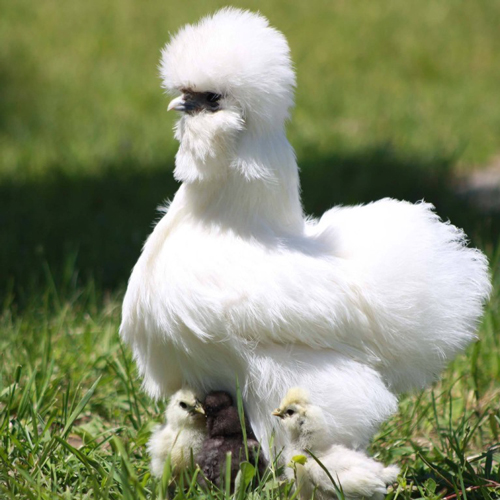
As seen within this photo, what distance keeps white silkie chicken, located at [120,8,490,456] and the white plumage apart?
0.09m

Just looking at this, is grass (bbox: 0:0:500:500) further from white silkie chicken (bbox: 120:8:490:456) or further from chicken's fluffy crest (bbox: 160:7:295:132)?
chicken's fluffy crest (bbox: 160:7:295:132)

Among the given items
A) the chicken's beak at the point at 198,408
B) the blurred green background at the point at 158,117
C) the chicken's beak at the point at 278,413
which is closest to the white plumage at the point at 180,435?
the chicken's beak at the point at 198,408

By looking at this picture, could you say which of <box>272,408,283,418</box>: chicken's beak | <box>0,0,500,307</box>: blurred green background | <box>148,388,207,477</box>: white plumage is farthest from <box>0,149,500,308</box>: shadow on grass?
<box>272,408,283,418</box>: chicken's beak

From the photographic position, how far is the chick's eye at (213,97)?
2176 millimetres

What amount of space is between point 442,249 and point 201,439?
3.20ft

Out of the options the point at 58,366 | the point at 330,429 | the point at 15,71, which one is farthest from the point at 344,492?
the point at 15,71

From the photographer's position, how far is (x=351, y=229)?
8.04ft

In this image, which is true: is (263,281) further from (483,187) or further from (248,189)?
(483,187)

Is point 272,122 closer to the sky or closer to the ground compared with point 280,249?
closer to the sky

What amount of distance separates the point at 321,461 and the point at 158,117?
17.5ft

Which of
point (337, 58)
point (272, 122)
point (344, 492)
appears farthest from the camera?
point (337, 58)

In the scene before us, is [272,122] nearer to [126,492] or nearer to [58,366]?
[126,492]

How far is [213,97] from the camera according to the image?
7.16 feet

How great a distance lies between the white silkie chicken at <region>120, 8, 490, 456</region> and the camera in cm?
214
